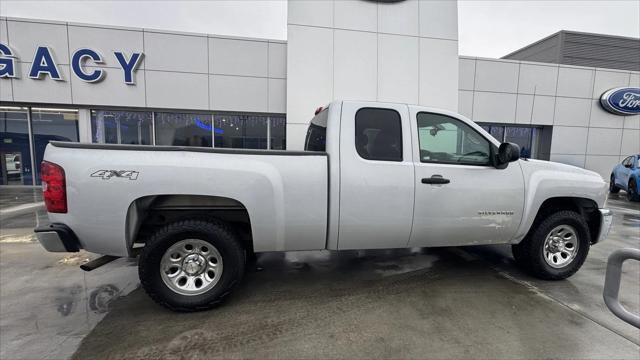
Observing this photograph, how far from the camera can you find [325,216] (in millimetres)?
3230

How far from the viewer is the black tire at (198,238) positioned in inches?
118

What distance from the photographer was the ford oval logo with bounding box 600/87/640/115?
48.6 feet

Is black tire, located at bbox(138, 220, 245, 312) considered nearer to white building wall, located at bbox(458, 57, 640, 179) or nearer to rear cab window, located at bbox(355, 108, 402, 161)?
rear cab window, located at bbox(355, 108, 402, 161)

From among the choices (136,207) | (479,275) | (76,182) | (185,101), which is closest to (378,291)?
(479,275)

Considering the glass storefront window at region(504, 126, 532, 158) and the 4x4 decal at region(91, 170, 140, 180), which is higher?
the glass storefront window at region(504, 126, 532, 158)

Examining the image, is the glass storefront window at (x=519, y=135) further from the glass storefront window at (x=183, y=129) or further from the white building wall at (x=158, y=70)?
the glass storefront window at (x=183, y=129)

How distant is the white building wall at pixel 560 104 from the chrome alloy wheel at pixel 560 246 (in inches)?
427

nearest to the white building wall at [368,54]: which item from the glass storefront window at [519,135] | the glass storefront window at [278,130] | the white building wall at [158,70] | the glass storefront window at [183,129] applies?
the white building wall at [158,70]

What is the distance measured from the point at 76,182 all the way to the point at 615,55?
85.5ft

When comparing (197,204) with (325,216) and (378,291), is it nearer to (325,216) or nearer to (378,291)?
(325,216)

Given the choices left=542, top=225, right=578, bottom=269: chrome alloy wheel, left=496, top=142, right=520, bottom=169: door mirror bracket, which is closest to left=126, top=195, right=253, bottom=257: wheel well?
left=496, top=142, right=520, bottom=169: door mirror bracket

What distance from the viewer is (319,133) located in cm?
391

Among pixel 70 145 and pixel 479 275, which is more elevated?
pixel 70 145

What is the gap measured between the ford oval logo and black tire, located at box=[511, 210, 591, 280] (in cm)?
1536
